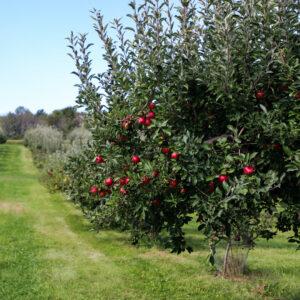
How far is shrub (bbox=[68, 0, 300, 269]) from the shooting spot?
3.91 metres

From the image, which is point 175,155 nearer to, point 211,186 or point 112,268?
point 211,186

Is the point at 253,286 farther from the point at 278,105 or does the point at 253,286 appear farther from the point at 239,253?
the point at 278,105

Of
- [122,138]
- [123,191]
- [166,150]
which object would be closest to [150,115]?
[166,150]

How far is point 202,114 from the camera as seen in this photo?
4.48 metres

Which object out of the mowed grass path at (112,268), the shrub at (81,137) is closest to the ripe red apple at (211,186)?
the mowed grass path at (112,268)

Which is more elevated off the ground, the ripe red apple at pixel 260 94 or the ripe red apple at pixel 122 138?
the ripe red apple at pixel 260 94

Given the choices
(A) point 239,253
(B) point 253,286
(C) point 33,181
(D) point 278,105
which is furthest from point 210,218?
(C) point 33,181

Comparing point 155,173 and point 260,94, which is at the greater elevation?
point 260,94

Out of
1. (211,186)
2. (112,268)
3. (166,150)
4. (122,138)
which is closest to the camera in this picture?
(211,186)

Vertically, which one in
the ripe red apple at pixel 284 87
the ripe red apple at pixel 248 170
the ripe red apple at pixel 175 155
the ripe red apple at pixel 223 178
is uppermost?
the ripe red apple at pixel 284 87

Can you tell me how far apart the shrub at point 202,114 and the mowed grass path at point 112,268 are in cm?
145

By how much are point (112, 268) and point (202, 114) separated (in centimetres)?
676

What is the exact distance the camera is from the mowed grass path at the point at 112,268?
8.73m

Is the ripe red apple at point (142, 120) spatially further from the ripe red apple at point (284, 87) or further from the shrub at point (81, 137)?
the shrub at point (81, 137)
